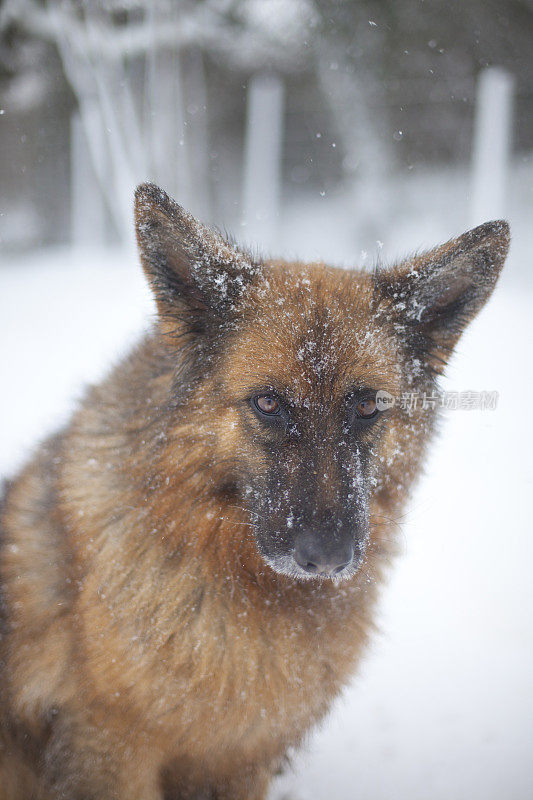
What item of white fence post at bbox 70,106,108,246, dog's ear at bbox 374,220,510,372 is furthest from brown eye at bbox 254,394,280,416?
white fence post at bbox 70,106,108,246

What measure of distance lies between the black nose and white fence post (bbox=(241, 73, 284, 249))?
252 inches

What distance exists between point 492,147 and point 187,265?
6082mm

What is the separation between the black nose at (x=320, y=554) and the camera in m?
1.54

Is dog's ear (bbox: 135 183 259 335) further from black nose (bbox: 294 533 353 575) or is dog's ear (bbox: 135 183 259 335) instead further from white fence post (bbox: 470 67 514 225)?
white fence post (bbox: 470 67 514 225)

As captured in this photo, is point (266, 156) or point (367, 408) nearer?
point (367, 408)

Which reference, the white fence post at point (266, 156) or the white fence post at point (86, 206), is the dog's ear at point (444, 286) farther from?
the white fence post at point (86, 206)

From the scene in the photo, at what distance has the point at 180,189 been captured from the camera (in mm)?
5141

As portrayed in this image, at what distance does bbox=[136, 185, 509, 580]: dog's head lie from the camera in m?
1.64

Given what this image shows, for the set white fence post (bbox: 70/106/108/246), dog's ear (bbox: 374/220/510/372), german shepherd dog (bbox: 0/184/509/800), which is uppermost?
white fence post (bbox: 70/106/108/246)

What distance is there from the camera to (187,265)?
1680 millimetres

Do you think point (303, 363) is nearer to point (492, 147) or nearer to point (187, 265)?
point (187, 265)

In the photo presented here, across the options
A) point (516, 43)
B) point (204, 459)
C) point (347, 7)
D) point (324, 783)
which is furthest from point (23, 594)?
point (516, 43)

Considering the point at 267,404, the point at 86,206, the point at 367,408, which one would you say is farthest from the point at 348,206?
the point at 267,404

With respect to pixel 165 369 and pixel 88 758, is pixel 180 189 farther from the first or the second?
pixel 88 758
